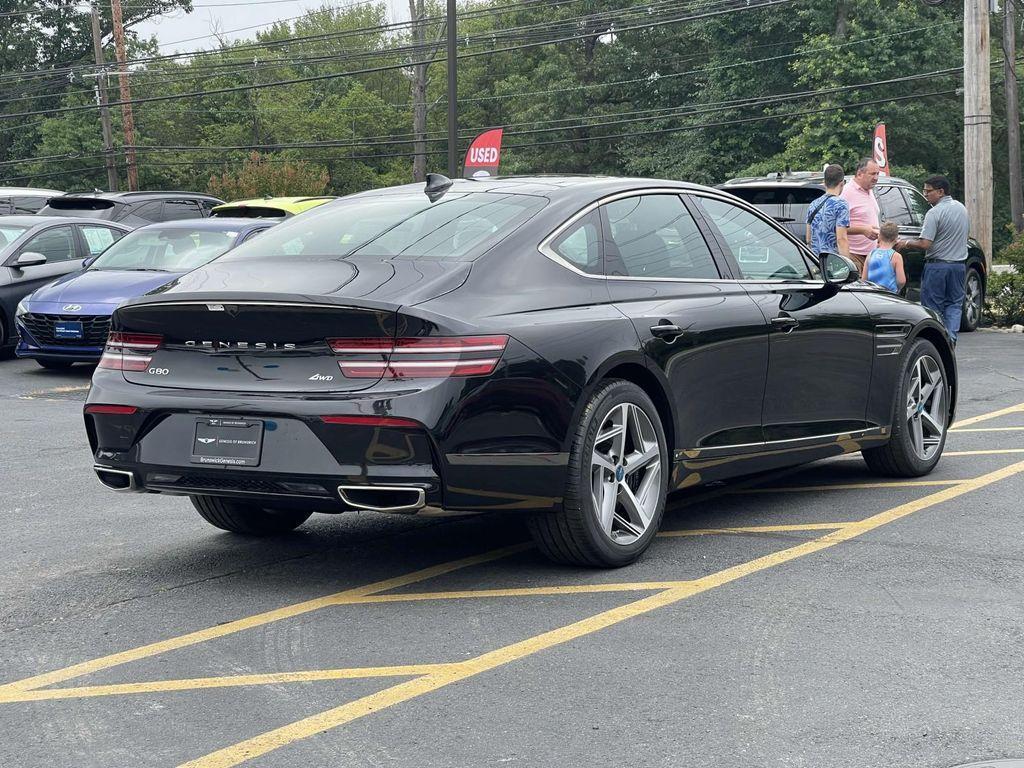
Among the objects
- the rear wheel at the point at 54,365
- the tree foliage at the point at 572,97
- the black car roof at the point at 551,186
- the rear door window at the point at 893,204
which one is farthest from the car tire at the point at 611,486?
the tree foliage at the point at 572,97

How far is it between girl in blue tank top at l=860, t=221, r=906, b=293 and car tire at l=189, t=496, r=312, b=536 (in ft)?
24.9

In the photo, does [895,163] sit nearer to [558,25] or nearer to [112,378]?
[558,25]

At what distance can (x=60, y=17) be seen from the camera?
7362 cm

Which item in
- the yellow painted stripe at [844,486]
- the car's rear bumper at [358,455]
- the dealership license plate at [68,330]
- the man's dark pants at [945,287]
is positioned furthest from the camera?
the dealership license plate at [68,330]

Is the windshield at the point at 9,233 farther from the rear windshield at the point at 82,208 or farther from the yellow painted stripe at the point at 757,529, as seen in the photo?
the yellow painted stripe at the point at 757,529

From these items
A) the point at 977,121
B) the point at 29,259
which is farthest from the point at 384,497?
the point at 977,121

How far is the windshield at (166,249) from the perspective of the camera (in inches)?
599

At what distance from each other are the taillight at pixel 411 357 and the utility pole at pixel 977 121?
15529mm

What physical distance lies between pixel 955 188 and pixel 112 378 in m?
59.9

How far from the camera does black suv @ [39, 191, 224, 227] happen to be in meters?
20.9

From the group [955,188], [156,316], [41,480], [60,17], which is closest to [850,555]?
[156,316]

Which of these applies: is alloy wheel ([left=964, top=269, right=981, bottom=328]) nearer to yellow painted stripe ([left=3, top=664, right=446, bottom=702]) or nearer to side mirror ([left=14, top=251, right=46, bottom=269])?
side mirror ([left=14, top=251, right=46, bottom=269])

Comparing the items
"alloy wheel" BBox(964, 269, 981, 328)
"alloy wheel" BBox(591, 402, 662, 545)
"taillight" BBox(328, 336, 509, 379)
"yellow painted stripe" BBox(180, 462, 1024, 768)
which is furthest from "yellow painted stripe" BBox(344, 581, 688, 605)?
"alloy wheel" BBox(964, 269, 981, 328)

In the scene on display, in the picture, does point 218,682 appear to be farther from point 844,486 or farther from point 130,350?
point 844,486
